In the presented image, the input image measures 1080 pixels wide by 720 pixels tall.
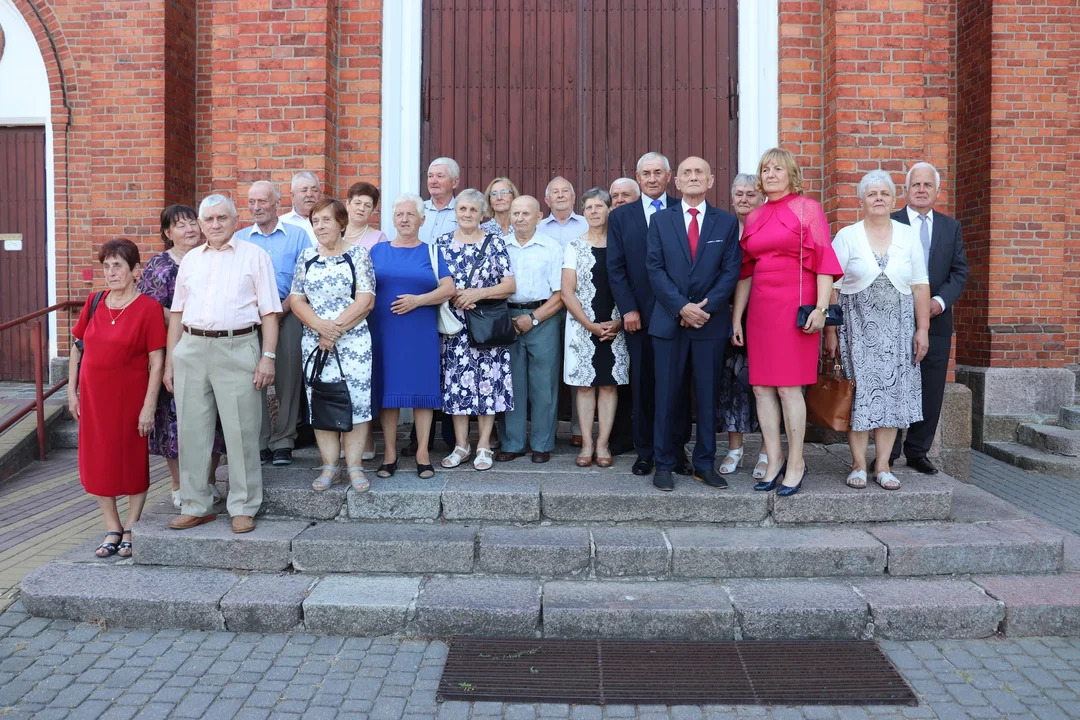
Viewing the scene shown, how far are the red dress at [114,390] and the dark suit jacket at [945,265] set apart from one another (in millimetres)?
4715

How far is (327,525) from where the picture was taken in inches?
181

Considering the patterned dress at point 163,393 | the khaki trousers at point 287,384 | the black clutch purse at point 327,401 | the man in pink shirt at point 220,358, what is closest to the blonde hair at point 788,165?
the black clutch purse at point 327,401

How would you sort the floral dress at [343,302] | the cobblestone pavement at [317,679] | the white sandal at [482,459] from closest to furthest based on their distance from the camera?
the cobblestone pavement at [317,679]
the floral dress at [343,302]
the white sandal at [482,459]

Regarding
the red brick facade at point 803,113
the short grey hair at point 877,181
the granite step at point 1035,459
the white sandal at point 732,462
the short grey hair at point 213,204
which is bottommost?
the granite step at point 1035,459

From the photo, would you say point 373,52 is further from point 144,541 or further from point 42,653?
point 42,653

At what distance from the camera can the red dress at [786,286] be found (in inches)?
181

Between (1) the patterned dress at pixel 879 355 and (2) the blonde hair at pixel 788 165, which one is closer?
(2) the blonde hair at pixel 788 165

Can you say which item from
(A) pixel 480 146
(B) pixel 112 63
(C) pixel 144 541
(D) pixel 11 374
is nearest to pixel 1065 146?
(A) pixel 480 146

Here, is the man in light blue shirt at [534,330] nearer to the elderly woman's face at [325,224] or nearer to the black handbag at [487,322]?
the black handbag at [487,322]

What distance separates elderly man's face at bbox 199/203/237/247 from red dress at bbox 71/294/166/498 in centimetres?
55

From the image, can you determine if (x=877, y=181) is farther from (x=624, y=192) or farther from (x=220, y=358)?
(x=220, y=358)

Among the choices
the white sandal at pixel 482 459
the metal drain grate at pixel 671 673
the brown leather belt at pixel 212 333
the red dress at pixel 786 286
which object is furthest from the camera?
the white sandal at pixel 482 459

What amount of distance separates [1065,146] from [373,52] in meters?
6.57

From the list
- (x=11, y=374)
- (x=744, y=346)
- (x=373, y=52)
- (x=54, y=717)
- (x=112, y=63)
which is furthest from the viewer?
(x=11, y=374)
